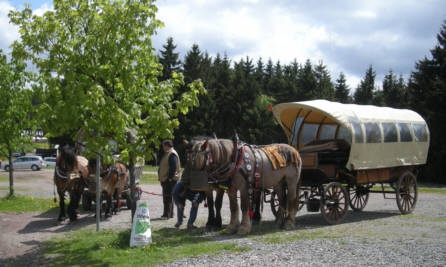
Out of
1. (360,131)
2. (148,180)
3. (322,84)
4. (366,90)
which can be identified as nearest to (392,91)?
(366,90)

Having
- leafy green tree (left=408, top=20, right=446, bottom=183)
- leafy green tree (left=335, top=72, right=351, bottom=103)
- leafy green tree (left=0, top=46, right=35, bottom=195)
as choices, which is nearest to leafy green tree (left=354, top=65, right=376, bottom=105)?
leafy green tree (left=335, top=72, right=351, bottom=103)

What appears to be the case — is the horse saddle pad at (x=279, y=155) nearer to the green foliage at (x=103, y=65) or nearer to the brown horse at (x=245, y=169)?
the brown horse at (x=245, y=169)

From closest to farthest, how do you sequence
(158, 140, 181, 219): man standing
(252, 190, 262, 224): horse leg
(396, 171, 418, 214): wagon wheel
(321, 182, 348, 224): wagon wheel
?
(321, 182, 348, 224): wagon wheel
(252, 190, 262, 224): horse leg
(158, 140, 181, 219): man standing
(396, 171, 418, 214): wagon wheel

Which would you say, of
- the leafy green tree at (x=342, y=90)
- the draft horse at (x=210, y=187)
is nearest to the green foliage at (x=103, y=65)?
the draft horse at (x=210, y=187)

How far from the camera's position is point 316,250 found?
675 centimetres

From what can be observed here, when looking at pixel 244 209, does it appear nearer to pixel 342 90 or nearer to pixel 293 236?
pixel 293 236

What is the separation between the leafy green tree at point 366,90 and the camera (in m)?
56.8

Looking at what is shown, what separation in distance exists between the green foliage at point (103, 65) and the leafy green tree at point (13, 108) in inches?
313

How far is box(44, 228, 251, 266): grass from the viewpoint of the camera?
21.6ft

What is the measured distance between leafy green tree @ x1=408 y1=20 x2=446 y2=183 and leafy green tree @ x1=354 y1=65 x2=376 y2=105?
1858cm

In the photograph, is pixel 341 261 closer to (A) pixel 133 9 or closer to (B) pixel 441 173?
(A) pixel 133 9

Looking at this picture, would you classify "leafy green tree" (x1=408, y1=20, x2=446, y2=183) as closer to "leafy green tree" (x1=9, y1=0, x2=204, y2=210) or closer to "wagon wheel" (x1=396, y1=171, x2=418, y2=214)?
"wagon wheel" (x1=396, y1=171, x2=418, y2=214)

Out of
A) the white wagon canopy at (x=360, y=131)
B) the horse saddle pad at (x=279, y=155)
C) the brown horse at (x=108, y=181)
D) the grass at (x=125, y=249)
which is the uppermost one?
the white wagon canopy at (x=360, y=131)

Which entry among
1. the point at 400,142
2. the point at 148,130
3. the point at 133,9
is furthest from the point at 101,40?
the point at 400,142
